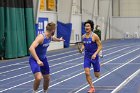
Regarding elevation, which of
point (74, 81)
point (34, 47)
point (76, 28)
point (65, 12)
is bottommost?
point (74, 81)

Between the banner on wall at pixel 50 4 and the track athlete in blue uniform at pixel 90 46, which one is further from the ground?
the banner on wall at pixel 50 4

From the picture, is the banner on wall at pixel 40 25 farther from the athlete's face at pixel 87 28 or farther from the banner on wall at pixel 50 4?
the athlete's face at pixel 87 28

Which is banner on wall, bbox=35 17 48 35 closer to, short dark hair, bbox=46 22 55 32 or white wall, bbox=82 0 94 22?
white wall, bbox=82 0 94 22

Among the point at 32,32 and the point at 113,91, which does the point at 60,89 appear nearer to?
the point at 113,91

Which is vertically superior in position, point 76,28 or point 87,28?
point 87,28

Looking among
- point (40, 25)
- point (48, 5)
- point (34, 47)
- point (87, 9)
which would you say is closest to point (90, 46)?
point (34, 47)

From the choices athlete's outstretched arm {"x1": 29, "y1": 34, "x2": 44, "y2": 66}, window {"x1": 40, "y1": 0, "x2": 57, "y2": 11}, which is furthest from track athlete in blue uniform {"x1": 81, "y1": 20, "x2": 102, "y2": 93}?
→ window {"x1": 40, "y1": 0, "x2": 57, "y2": 11}

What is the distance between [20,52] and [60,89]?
1361 cm

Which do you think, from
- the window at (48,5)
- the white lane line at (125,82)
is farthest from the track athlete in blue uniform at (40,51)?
the window at (48,5)

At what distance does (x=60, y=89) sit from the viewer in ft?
40.4

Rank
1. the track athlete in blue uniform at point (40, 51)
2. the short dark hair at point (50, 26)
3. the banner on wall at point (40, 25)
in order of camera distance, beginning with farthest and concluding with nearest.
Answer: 1. the banner on wall at point (40, 25)
2. the short dark hair at point (50, 26)
3. the track athlete in blue uniform at point (40, 51)

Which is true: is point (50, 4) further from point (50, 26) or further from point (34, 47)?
point (34, 47)

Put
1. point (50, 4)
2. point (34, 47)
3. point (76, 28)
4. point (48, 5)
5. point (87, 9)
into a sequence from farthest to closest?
point (87, 9), point (76, 28), point (50, 4), point (48, 5), point (34, 47)

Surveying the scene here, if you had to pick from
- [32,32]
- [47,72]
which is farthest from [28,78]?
[32,32]
